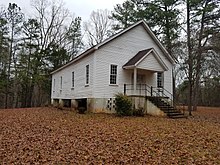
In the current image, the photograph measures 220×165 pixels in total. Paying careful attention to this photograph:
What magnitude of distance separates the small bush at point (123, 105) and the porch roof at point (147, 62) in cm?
306

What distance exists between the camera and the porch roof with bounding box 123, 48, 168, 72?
57.5 ft

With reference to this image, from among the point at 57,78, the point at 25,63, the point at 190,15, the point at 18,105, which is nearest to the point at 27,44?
the point at 25,63

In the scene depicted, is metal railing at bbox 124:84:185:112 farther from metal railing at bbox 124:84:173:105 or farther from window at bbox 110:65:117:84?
window at bbox 110:65:117:84

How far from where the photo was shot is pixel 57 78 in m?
27.5

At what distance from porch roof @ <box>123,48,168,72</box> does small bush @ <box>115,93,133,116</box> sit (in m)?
3.06

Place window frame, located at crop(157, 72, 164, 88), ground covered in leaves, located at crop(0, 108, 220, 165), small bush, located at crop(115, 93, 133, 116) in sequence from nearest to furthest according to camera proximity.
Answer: ground covered in leaves, located at crop(0, 108, 220, 165), small bush, located at crop(115, 93, 133, 116), window frame, located at crop(157, 72, 164, 88)

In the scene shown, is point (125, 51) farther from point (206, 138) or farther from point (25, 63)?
point (25, 63)

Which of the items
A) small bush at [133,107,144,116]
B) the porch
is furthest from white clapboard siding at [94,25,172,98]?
small bush at [133,107,144,116]

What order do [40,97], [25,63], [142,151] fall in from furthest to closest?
[40,97]
[25,63]
[142,151]

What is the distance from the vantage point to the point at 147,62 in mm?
17984

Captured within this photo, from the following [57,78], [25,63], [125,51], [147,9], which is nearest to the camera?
[125,51]

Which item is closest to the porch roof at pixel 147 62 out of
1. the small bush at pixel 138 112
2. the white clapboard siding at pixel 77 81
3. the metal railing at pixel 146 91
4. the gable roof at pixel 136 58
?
the gable roof at pixel 136 58

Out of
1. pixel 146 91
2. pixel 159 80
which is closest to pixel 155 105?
pixel 146 91

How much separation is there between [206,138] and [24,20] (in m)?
31.7
